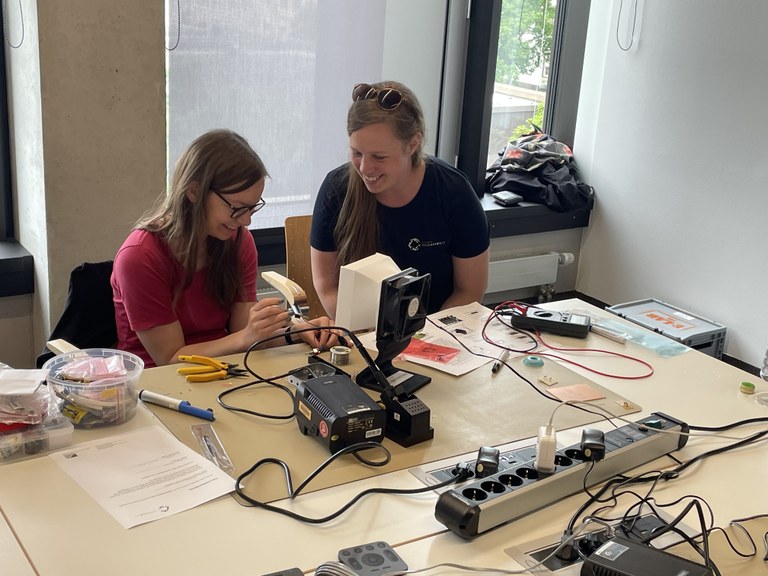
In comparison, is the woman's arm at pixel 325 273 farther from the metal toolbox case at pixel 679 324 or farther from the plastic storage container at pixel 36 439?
the metal toolbox case at pixel 679 324

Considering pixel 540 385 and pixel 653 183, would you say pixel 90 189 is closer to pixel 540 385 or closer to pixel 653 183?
pixel 540 385

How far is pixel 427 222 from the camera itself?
2352 mm

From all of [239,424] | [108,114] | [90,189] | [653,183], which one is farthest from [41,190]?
[653,183]

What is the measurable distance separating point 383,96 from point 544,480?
1.21 m

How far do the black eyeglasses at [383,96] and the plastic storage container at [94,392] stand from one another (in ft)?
3.36

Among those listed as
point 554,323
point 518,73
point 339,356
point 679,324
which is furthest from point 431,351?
point 518,73

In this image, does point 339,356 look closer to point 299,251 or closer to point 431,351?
point 431,351

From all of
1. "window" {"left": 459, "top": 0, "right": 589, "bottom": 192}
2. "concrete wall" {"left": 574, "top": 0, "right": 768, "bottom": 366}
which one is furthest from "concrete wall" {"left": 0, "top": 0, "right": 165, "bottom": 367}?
"concrete wall" {"left": 574, "top": 0, "right": 768, "bottom": 366}

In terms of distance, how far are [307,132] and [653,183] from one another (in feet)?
5.57

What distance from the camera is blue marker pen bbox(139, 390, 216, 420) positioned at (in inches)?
59.3

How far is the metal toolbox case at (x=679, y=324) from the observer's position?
130 inches

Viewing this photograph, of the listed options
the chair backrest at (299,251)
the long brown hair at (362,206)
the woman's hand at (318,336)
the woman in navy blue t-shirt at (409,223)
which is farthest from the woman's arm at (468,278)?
the woman's hand at (318,336)

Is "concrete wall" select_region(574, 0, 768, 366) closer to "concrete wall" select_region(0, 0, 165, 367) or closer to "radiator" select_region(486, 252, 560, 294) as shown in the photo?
"radiator" select_region(486, 252, 560, 294)

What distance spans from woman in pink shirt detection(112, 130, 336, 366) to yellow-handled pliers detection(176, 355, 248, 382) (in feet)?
0.34
